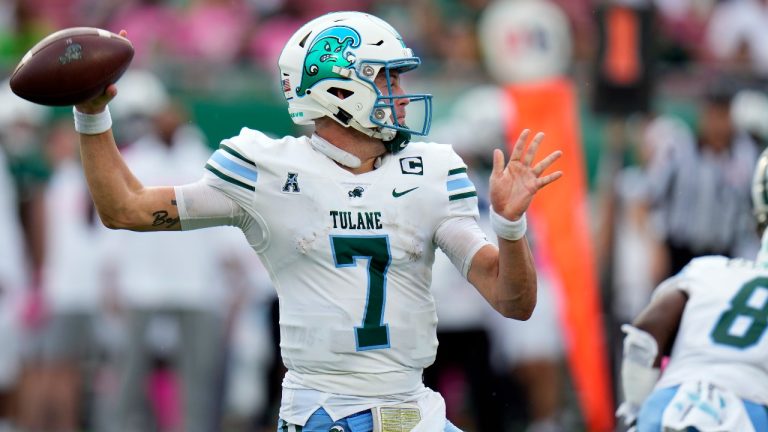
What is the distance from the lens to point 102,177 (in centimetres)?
457

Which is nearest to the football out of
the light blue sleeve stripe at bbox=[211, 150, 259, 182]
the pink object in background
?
the light blue sleeve stripe at bbox=[211, 150, 259, 182]

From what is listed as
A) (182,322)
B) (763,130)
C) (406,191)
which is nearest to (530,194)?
(406,191)

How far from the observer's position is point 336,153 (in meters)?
A: 4.73

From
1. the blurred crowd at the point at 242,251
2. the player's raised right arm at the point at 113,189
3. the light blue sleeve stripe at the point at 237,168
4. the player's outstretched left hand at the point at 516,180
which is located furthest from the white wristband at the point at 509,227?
the blurred crowd at the point at 242,251

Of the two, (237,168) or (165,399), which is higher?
(237,168)

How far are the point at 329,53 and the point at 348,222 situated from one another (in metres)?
0.56

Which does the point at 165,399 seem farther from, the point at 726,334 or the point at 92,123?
the point at 92,123

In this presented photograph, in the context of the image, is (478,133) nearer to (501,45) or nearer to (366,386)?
(501,45)

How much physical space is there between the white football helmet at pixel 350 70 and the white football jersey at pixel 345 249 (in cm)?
14

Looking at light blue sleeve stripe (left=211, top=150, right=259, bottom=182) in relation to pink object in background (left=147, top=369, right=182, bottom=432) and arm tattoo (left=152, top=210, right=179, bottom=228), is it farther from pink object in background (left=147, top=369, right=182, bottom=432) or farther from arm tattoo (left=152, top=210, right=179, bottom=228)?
pink object in background (left=147, top=369, right=182, bottom=432)

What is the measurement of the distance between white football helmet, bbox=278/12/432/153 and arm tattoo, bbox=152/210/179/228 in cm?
55

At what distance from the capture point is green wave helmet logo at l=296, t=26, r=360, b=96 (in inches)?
186

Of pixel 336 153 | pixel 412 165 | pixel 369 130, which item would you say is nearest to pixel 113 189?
pixel 336 153

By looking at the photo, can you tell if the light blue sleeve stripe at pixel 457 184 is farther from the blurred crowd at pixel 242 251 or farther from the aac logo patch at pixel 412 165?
the blurred crowd at pixel 242 251
